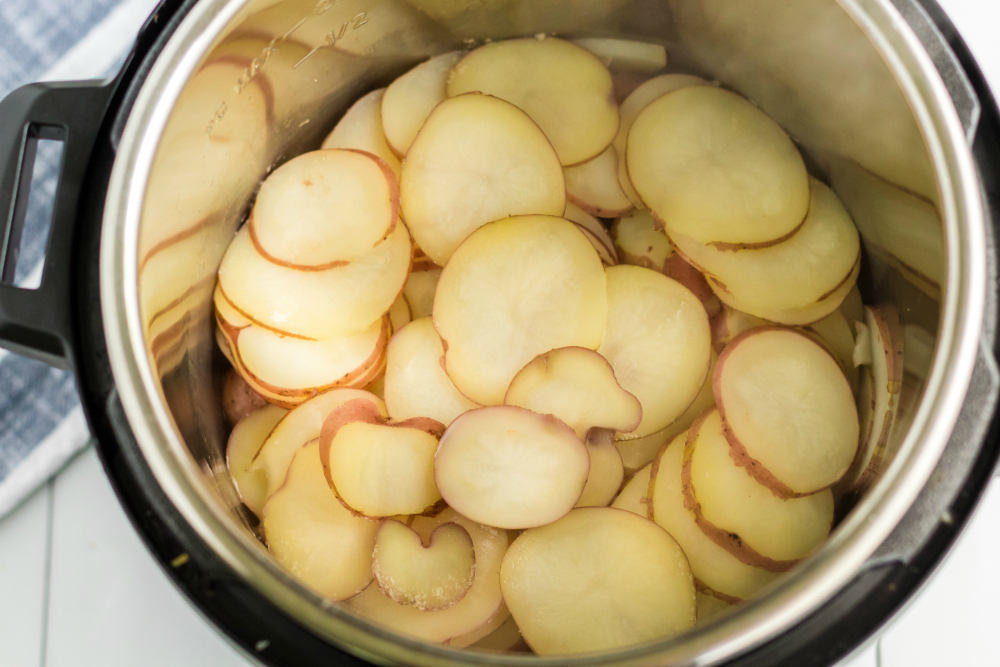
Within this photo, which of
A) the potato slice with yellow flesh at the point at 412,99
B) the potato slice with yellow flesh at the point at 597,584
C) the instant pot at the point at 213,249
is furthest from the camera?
the potato slice with yellow flesh at the point at 412,99

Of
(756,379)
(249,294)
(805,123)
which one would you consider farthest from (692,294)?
(249,294)

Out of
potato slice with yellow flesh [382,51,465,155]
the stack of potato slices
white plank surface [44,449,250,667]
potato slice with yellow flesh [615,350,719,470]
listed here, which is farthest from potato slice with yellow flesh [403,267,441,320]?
white plank surface [44,449,250,667]

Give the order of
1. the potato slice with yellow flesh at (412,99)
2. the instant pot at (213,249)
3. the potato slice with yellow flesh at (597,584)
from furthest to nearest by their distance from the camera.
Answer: the potato slice with yellow flesh at (412,99)
the potato slice with yellow flesh at (597,584)
the instant pot at (213,249)

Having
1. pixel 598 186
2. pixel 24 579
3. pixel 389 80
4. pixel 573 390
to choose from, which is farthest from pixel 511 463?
pixel 24 579

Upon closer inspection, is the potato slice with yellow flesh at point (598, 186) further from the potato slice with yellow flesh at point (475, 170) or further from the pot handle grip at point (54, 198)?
the pot handle grip at point (54, 198)

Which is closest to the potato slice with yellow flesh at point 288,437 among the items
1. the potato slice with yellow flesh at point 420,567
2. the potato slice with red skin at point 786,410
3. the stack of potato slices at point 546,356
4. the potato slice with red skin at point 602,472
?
the stack of potato slices at point 546,356

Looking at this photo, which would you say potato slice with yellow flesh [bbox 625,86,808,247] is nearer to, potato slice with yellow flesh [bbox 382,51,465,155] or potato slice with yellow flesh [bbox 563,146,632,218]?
potato slice with yellow flesh [bbox 563,146,632,218]
